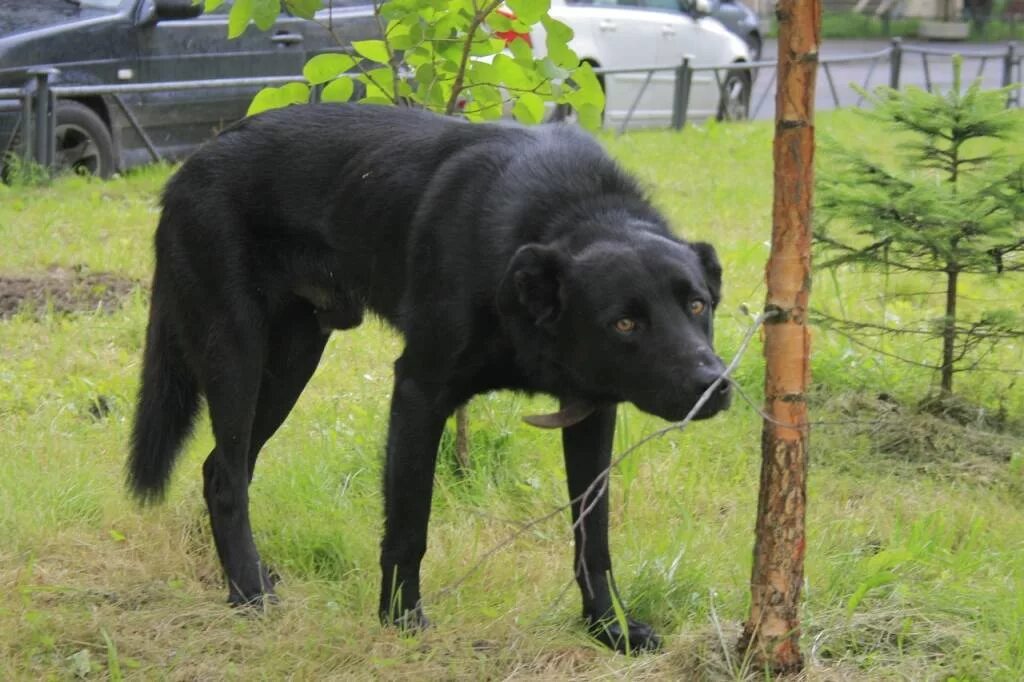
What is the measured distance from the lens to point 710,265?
3693 mm

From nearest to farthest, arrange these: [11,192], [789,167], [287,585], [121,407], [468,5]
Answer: [789,167] → [287,585] → [468,5] → [121,407] → [11,192]

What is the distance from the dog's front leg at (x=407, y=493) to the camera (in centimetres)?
379

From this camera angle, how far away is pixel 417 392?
377 cm

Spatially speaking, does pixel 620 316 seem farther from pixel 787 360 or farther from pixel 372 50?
pixel 372 50

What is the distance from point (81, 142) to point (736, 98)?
8.87 m

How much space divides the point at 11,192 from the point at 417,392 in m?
6.38

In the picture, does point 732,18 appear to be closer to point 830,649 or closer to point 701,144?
point 701,144

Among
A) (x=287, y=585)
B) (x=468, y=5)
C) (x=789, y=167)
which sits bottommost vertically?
(x=287, y=585)

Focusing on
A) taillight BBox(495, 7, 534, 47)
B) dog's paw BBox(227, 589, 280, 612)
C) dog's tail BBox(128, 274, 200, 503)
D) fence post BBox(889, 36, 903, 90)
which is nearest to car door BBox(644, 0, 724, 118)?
fence post BBox(889, 36, 903, 90)

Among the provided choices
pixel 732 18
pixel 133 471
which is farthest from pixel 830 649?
pixel 732 18

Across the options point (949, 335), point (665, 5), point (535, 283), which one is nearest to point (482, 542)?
point (535, 283)

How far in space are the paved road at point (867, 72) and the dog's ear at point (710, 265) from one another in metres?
9.48

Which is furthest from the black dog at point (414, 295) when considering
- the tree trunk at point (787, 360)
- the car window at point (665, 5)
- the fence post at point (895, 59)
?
the fence post at point (895, 59)

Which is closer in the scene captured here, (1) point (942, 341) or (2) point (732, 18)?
(1) point (942, 341)
